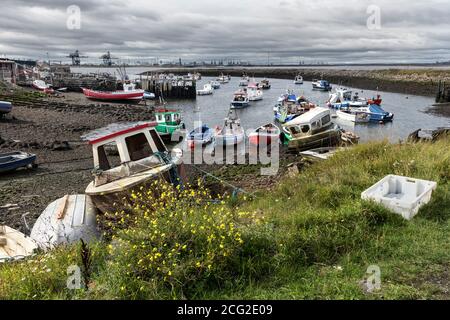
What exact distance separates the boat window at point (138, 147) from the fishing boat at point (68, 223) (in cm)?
187

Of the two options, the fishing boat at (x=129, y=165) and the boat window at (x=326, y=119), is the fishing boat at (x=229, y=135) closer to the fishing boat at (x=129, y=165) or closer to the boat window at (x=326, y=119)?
the boat window at (x=326, y=119)

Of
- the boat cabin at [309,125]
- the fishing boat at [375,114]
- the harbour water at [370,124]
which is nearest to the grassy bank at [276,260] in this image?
the boat cabin at [309,125]

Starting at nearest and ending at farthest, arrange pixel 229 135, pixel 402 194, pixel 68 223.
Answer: pixel 402 194 → pixel 68 223 → pixel 229 135

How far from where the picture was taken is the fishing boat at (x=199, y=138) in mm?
24188

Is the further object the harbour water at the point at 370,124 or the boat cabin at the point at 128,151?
the harbour water at the point at 370,124

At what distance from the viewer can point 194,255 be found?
4.41 meters

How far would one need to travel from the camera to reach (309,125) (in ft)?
75.1

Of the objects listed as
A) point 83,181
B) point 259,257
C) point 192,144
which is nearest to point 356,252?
point 259,257

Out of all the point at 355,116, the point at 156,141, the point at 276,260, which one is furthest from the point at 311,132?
the point at 276,260

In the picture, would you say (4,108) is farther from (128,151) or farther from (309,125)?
(128,151)

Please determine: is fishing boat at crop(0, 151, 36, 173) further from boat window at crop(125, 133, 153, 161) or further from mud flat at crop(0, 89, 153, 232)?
boat window at crop(125, 133, 153, 161)

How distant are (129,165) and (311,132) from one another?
15.0 metres
